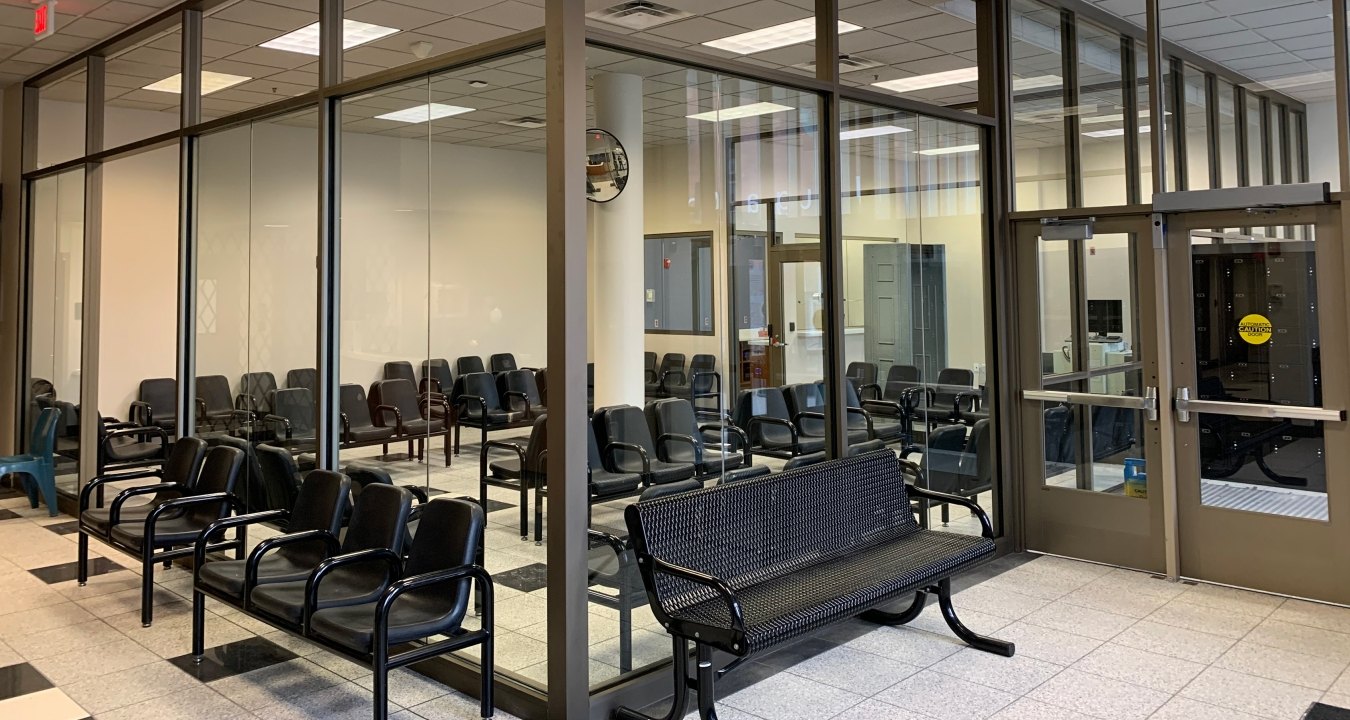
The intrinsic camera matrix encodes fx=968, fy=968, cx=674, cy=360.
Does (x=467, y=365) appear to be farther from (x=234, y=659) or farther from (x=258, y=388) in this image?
(x=258, y=388)

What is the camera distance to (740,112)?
12.8 ft

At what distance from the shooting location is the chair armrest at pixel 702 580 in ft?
9.42

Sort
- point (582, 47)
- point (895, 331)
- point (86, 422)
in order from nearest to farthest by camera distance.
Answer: point (582, 47), point (895, 331), point (86, 422)

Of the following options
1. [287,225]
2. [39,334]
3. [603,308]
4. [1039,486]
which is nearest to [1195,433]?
[1039,486]

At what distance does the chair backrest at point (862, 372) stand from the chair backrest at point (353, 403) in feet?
7.18

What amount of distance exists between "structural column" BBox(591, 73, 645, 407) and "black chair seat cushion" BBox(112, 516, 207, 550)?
6.85 ft

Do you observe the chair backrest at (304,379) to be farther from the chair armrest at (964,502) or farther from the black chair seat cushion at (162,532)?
the chair armrest at (964,502)

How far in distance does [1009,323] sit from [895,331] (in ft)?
3.30

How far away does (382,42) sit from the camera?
552cm

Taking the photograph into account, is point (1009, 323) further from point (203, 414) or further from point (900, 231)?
point (203, 414)

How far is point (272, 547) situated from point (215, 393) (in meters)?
2.23

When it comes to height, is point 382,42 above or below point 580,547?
above

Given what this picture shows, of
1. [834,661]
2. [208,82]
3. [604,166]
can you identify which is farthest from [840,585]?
[208,82]

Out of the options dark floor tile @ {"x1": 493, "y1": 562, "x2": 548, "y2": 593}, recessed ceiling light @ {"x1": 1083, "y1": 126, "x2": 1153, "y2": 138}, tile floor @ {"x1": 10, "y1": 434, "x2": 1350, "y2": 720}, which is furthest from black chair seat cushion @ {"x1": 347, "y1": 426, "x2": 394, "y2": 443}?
recessed ceiling light @ {"x1": 1083, "y1": 126, "x2": 1153, "y2": 138}
